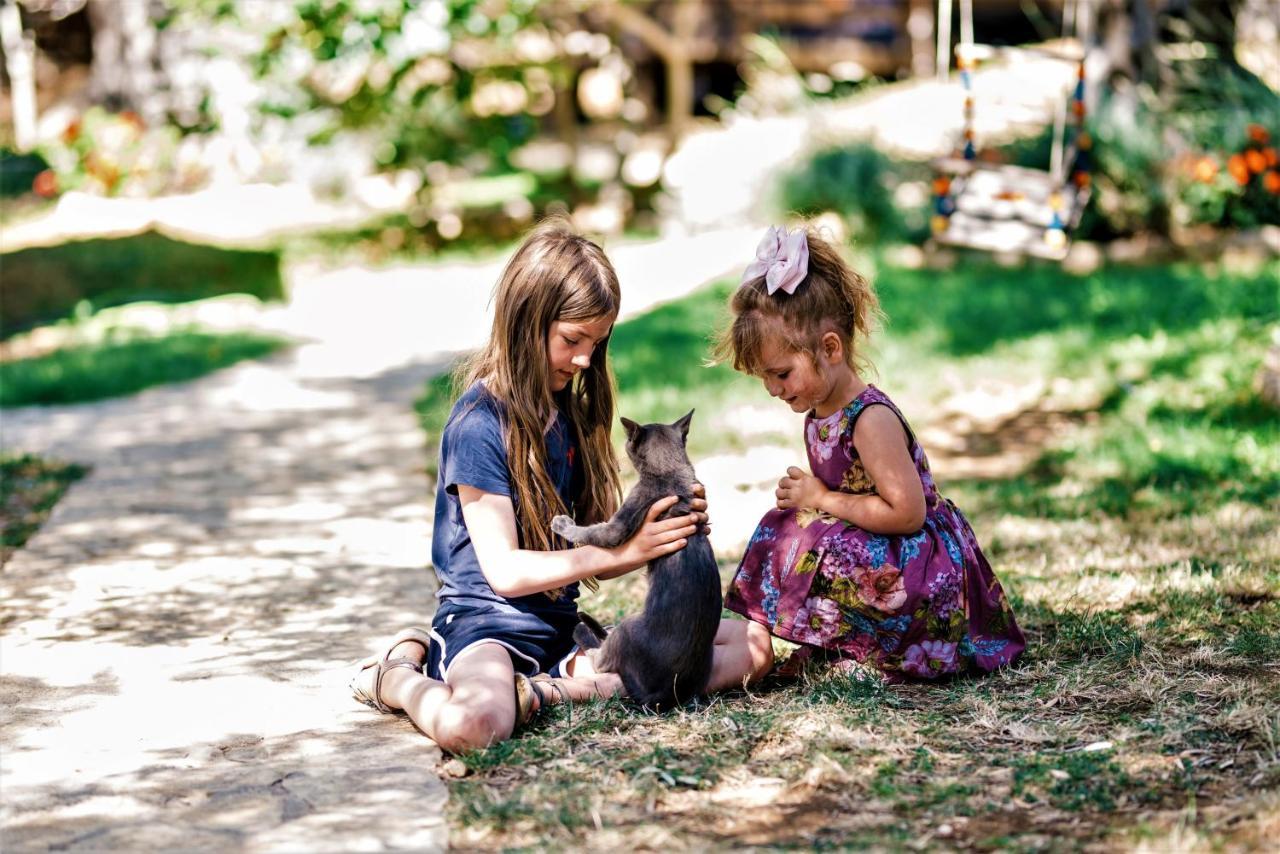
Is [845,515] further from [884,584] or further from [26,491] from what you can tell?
[26,491]

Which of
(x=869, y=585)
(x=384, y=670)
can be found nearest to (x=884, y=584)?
(x=869, y=585)

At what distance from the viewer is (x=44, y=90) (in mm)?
23047

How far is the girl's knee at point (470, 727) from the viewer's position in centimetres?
339

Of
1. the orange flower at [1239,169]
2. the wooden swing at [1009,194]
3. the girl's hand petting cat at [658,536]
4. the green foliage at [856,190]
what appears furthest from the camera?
the green foliage at [856,190]

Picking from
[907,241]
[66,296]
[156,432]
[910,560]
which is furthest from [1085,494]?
[66,296]

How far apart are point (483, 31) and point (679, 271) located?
2.93 meters

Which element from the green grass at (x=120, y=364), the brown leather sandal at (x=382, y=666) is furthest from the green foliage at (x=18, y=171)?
the brown leather sandal at (x=382, y=666)

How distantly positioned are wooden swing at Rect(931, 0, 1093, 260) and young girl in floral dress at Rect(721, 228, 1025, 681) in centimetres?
485

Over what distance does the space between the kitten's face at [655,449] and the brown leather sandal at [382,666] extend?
84 centimetres

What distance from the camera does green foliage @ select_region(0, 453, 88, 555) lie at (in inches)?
224

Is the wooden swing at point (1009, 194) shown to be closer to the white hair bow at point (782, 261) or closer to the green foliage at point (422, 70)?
the white hair bow at point (782, 261)

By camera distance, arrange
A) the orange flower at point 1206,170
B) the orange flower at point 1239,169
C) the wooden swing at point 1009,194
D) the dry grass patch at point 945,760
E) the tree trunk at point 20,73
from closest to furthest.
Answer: the dry grass patch at point 945,760, the wooden swing at point 1009,194, the orange flower at point 1239,169, the orange flower at point 1206,170, the tree trunk at point 20,73

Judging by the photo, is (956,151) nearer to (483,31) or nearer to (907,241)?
(907,241)

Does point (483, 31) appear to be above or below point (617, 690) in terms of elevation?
above
